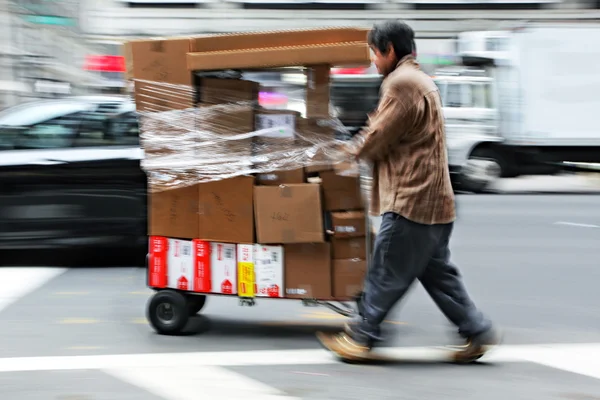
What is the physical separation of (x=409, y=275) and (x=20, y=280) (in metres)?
4.02

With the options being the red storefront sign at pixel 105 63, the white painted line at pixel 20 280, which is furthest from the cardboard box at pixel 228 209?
the red storefront sign at pixel 105 63

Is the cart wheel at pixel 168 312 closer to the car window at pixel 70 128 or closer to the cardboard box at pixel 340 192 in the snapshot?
the cardboard box at pixel 340 192

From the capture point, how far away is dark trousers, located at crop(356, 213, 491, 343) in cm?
497

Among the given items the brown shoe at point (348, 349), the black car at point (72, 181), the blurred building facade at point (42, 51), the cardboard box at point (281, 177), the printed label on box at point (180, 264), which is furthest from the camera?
the blurred building facade at point (42, 51)

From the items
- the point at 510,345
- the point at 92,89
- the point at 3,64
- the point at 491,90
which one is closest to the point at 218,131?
the point at 510,345

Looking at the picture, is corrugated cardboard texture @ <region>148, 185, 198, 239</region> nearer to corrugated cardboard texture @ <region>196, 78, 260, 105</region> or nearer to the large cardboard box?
corrugated cardboard texture @ <region>196, 78, 260, 105</region>

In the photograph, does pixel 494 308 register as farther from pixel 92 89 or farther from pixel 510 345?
pixel 92 89

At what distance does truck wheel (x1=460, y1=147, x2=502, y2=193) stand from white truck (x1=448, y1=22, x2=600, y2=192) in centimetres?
2

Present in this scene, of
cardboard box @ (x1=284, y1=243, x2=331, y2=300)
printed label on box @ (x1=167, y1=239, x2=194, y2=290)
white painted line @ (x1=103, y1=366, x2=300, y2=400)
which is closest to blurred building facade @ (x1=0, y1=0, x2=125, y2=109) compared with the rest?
printed label on box @ (x1=167, y1=239, x2=194, y2=290)

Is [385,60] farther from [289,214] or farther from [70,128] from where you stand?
[70,128]

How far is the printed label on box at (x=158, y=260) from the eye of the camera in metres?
5.73

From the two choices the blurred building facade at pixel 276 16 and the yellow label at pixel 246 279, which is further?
the blurred building facade at pixel 276 16

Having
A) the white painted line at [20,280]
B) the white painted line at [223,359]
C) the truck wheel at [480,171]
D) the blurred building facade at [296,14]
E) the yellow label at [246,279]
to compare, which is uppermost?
the blurred building facade at [296,14]

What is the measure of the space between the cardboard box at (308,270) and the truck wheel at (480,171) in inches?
454
